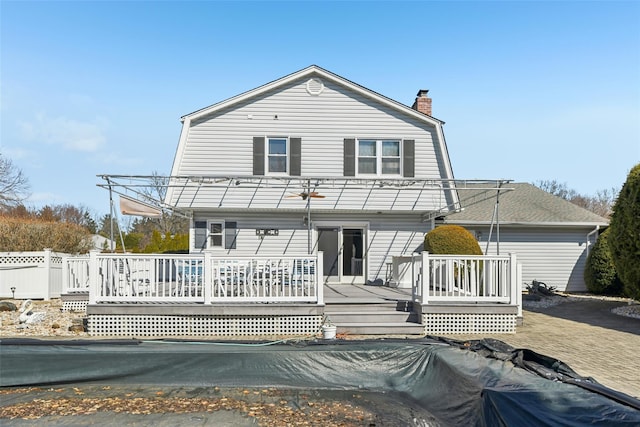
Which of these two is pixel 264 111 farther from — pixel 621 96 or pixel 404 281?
pixel 621 96

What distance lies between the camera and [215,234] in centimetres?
1302

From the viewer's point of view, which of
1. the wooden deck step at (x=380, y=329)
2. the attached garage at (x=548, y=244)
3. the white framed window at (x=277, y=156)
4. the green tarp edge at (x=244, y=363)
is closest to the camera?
the green tarp edge at (x=244, y=363)

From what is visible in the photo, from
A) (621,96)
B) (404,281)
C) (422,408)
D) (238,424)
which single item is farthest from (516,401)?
(621,96)

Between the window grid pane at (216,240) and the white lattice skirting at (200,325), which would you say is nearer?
the white lattice skirting at (200,325)

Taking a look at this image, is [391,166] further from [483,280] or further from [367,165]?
[483,280]

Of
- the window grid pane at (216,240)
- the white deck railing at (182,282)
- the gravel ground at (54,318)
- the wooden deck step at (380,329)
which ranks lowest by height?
the gravel ground at (54,318)

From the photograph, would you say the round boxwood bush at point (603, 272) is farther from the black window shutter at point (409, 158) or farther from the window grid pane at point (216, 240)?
the window grid pane at point (216, 240)

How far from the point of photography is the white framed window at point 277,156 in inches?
506

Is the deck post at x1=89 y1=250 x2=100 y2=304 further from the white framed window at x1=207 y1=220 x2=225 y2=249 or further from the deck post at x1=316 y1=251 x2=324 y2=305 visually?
the white framed window at x1=207 y1=220 x2=225 y2=249

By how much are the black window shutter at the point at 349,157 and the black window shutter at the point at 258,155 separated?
2.44 meters

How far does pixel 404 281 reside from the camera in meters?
12.0

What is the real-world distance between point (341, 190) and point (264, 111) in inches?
129

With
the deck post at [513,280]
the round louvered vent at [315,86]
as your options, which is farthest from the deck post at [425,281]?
the round louvered vent at [315,86]

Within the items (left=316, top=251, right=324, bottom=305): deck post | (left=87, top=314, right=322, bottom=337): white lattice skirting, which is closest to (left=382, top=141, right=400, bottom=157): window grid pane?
(left=316, top=251, right=324, bottom=305): deck post
